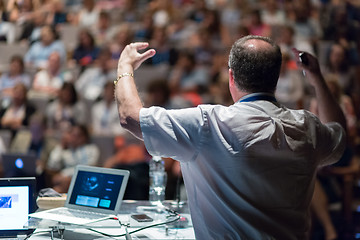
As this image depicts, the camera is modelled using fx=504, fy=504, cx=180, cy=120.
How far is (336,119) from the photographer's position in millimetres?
1535

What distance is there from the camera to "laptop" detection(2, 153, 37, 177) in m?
3.06

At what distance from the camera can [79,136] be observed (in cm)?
416

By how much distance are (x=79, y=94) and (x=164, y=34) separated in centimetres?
117

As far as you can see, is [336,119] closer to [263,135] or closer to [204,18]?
[263,135]

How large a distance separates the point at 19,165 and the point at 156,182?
4.27 feet

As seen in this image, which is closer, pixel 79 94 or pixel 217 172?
pixel 217 172

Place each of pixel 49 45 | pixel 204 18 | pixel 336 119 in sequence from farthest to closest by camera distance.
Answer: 1. pixel 204 18
2. pixel 49 45
3. pixel 336 119

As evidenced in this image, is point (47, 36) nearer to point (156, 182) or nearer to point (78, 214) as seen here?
point (156, 182)

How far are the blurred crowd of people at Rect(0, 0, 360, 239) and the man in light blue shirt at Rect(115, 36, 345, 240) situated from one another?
8.40ft

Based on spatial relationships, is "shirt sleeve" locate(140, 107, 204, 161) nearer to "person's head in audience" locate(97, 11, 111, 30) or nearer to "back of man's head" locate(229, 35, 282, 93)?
"back of man's head" locate(229, 35, 282, 93)

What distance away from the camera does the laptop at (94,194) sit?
164 cm

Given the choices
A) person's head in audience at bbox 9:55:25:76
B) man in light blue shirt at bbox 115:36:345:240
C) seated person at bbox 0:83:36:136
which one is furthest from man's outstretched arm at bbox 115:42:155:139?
person's head in audience at bbox 9:55:25:76

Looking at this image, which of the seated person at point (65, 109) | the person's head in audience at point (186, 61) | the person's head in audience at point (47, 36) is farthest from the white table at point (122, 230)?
the person's head in audience at point (47, 36)

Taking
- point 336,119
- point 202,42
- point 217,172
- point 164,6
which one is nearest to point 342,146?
point 336,119
